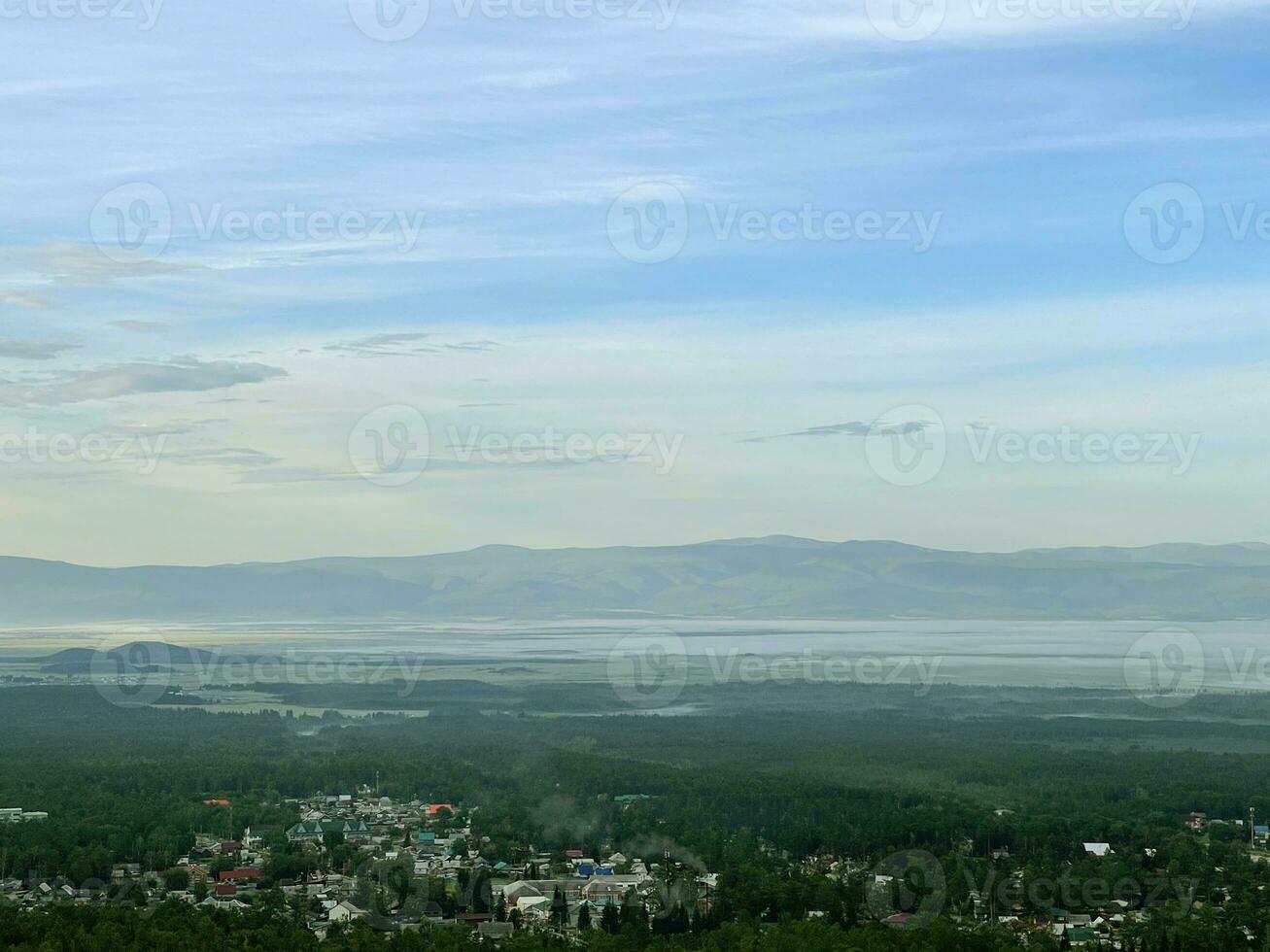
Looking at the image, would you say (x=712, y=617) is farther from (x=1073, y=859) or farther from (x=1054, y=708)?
(x=1073, y=859)

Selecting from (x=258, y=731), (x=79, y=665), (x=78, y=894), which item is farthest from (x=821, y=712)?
(x=79, y=665)
